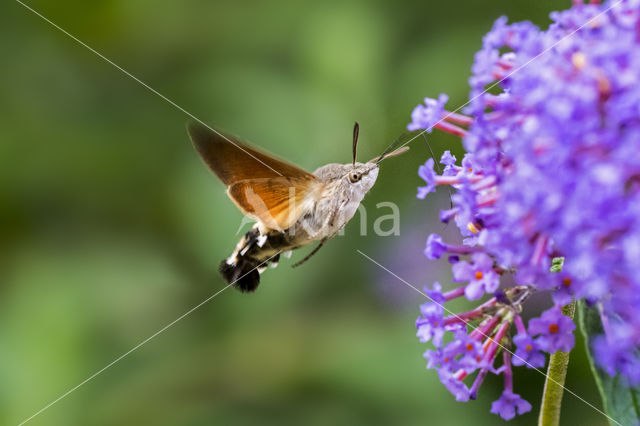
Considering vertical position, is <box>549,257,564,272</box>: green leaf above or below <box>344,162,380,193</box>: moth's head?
below

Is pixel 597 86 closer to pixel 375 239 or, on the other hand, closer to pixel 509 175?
pixel 509 175

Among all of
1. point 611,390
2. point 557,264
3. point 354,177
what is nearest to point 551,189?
point 557,264

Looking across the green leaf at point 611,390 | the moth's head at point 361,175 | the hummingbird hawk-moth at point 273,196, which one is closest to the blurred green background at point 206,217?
the hummingbird hawk-moth at point 273,196

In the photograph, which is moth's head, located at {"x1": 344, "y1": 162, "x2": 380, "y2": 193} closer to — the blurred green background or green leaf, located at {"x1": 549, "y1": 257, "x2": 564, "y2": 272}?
the blurred green background

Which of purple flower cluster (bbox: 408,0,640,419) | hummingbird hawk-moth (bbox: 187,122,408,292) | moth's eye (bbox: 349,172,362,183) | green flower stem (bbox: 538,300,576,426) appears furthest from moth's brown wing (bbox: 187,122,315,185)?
green flower stem (bbox: 538,300,576,426)

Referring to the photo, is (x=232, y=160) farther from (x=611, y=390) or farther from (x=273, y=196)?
(x=611, y=390)

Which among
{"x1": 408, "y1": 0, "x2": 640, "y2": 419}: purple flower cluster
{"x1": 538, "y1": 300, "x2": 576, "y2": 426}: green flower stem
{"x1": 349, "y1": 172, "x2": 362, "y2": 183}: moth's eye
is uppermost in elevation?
{"x1": 349, "y1": 172, "x2": 362, "y2": 183}: moth's eye

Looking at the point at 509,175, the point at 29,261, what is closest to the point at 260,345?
the point at 29,261
